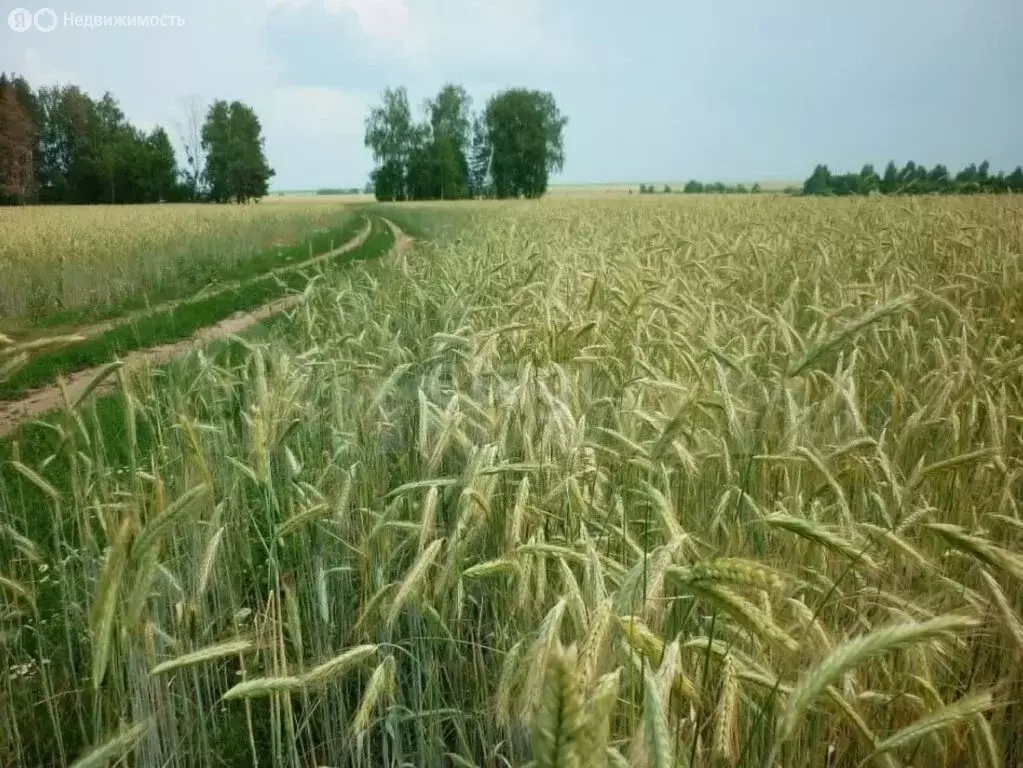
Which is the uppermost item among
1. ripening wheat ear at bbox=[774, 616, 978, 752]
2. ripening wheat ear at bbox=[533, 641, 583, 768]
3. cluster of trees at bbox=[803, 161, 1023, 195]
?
cluster of trees at bbox=[803, 161, 1023, 195]

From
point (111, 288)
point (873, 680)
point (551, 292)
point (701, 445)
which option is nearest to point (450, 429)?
point (701, 445)

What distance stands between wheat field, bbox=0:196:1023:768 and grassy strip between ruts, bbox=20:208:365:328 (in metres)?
2.70

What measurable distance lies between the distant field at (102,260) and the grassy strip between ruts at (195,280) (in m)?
0.05

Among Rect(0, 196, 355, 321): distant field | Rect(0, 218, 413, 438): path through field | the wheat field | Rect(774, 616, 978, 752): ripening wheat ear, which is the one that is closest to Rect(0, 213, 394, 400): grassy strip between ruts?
Rect(0, 218, 413, 438): path through field

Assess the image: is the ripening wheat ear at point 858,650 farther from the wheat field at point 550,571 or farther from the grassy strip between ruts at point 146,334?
the grassy strip between ruts at point 146,334

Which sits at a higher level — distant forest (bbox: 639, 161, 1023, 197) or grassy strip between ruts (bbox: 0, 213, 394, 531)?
distant forest (bbox: 639, 161, 1023, 197)

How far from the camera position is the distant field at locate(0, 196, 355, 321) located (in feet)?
37.6

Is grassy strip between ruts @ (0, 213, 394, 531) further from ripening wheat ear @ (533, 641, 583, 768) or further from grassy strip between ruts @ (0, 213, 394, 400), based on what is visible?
ripening wheat ear @ (533, 641, 583, 768)

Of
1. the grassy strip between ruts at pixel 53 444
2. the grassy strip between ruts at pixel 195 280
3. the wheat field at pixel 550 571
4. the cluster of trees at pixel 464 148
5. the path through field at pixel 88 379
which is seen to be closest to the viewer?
the wheat field at pixel 550 571

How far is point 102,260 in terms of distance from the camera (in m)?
13.4

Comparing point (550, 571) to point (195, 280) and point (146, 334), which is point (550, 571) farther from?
point (195, 280)

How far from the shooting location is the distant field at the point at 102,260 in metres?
11.5

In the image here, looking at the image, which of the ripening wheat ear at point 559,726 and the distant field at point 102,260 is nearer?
the ripening wheat ear at point 559,726

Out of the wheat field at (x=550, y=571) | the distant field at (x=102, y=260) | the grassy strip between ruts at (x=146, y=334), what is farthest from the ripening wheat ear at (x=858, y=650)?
the distant field at (x=102, y=260)
